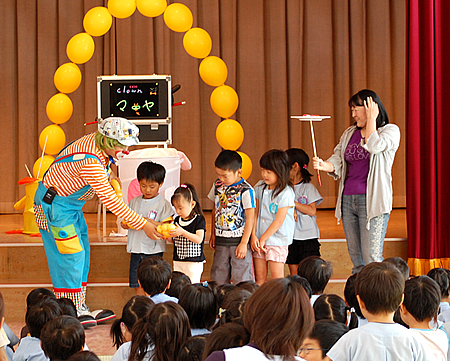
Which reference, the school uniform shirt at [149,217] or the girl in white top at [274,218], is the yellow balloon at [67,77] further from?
the girl in white top at [274,218]

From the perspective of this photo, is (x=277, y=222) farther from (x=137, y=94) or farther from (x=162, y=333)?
(x=137, y=94)

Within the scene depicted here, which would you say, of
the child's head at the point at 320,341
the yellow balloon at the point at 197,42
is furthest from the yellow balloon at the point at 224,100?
the child's head at the point at 320,341

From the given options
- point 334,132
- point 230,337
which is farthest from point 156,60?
point 230,337

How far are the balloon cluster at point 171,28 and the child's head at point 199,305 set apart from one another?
2897mm

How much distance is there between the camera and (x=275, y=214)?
353 cm

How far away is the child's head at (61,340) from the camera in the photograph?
176 centimetres

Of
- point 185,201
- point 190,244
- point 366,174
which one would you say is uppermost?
point 366,174

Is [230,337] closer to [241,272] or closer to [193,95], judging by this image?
[241,272]

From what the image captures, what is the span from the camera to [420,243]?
396 centimetres

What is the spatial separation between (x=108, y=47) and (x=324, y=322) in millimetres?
5405

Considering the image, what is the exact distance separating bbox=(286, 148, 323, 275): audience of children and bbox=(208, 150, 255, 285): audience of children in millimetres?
391

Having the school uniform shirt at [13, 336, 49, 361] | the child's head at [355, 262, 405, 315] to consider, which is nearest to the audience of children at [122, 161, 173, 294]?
the school uniform shirt at [13, 336, 49, 361]

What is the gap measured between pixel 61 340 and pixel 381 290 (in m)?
1.02

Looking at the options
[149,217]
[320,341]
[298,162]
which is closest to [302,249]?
[298,162]
